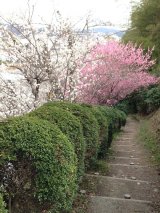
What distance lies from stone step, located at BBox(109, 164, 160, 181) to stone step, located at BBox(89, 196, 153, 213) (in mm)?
2123

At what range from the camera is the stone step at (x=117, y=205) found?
5.46 metres

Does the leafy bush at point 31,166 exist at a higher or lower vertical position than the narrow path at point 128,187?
higher

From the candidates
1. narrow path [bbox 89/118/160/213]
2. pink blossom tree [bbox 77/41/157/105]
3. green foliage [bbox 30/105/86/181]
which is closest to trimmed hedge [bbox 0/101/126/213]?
green foliage [bbox 30/105/86/181]

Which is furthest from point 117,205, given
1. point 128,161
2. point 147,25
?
point 147,25

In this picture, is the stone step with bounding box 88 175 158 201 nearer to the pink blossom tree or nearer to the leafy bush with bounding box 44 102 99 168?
the leafy bush with bounding box 44 102 99 168

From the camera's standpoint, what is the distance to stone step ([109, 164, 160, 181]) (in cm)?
800

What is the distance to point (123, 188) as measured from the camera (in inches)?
267

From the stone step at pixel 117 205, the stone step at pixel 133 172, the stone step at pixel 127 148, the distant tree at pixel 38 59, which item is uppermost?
the distant tree at pixel 38 59

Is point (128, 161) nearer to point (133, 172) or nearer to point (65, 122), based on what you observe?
point (133, 172)


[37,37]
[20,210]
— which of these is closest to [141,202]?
[20,210]

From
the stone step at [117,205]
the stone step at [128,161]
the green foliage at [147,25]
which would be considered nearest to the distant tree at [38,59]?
the stone step at [128,161]

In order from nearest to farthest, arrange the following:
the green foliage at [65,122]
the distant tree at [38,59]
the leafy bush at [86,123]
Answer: the green foliage at [65,122] < the leafy bush at [86,123] < the distant tree at [38,59]

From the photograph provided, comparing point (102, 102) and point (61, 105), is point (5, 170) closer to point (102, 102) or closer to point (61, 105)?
point (61, 105)

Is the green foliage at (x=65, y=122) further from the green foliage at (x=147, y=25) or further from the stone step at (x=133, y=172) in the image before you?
the green foliage at (x=147, y=25)
